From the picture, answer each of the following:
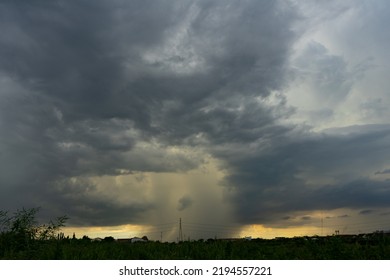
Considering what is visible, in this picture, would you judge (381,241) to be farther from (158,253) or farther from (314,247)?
(158,253)

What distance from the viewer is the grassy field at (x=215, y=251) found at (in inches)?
615

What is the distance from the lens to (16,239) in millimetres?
18906

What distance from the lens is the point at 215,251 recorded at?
1608 cm

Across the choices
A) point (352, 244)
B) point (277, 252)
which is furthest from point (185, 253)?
point (352, 244)

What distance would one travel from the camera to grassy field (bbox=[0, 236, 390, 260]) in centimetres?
1562
